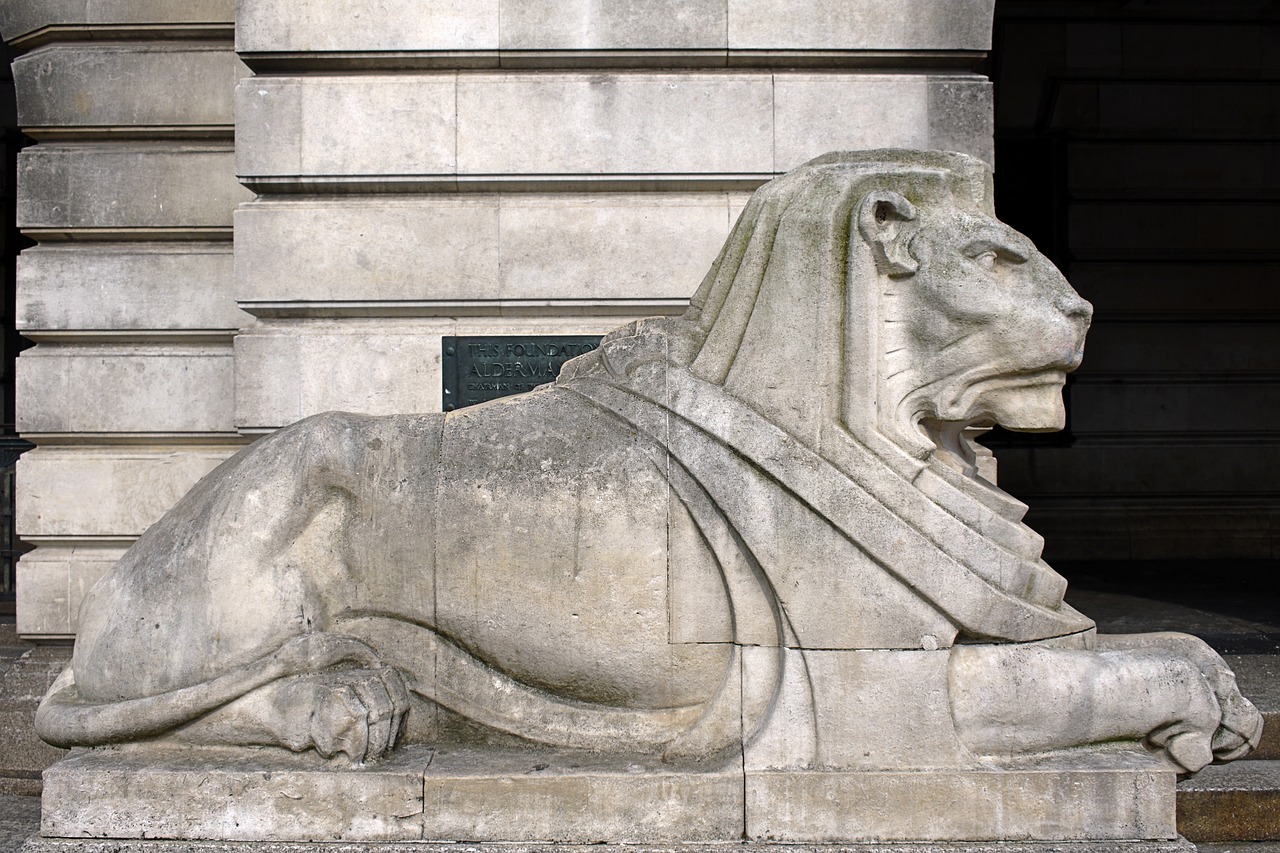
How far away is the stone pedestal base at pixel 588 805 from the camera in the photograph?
3480mm

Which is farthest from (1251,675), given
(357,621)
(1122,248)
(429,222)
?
(1122,248)

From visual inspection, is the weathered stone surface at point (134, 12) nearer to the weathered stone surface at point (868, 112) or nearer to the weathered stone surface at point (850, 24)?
the weathered stone surface at point (850, 24)

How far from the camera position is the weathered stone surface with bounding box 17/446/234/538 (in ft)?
22.0

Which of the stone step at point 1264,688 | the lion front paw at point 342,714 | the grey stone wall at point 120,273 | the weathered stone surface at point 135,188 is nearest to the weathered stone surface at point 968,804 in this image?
the lion front paw at point 342,714

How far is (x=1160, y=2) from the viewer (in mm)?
10648

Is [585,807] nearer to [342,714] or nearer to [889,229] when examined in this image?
[342,714]

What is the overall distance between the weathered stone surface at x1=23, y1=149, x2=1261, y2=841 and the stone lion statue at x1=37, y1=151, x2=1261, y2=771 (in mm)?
11

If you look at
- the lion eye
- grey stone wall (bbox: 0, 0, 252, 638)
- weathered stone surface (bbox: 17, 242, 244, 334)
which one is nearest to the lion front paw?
the lion eye

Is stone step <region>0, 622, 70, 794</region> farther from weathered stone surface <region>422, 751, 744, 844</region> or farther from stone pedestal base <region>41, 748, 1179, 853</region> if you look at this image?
weathered stone surface <region>422, 751, 744, 844</region>

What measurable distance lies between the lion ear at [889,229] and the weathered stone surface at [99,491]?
4.51m

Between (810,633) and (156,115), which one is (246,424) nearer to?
(156,115)

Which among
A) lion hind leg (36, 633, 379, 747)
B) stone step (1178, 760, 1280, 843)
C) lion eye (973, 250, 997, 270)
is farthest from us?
stone step (1178, 760, 1280, 843)

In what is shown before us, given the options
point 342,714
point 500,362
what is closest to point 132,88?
point 500,362

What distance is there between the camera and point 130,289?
6789 millimetres
